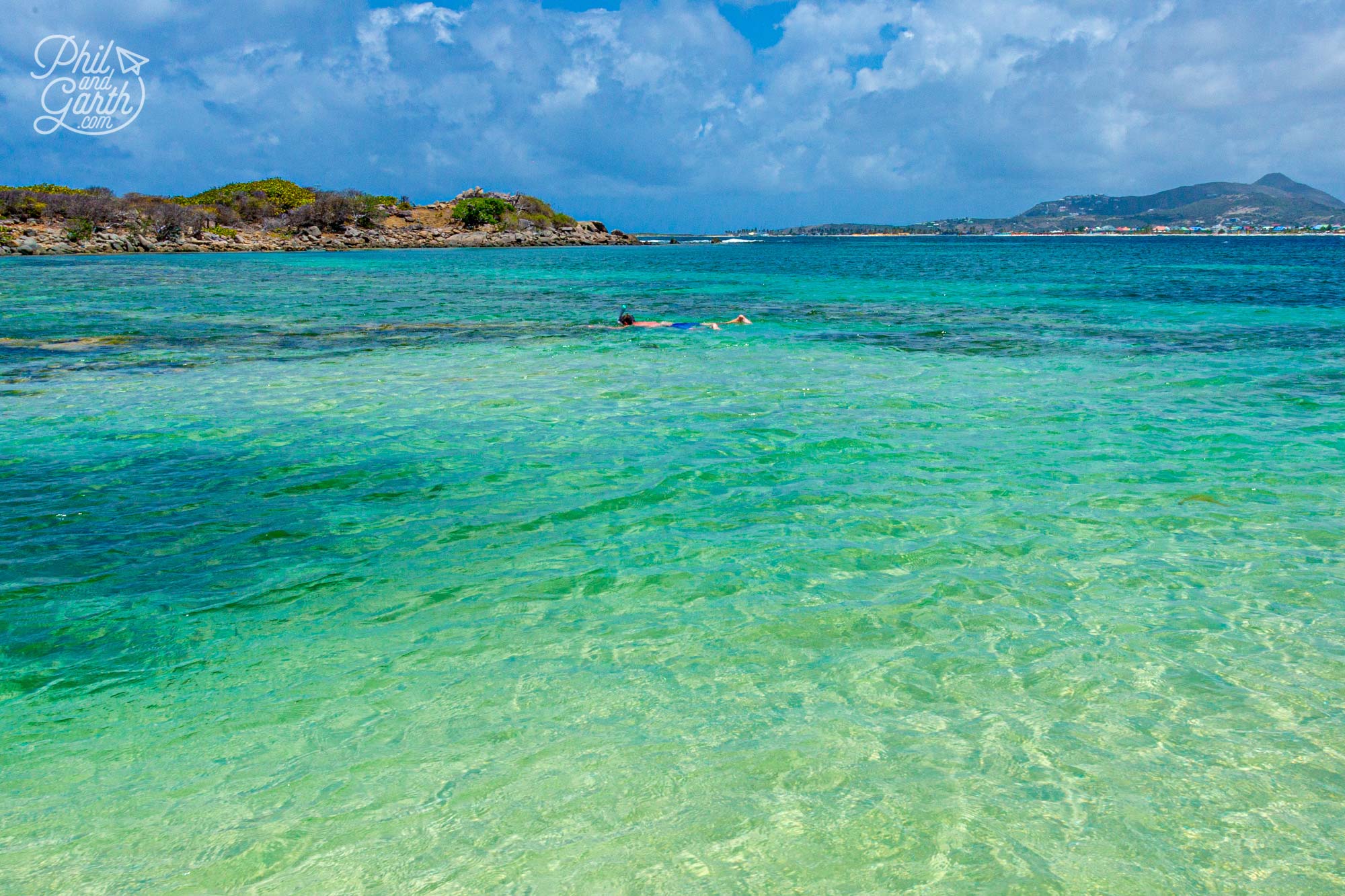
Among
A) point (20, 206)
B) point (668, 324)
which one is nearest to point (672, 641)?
point (668, 324)

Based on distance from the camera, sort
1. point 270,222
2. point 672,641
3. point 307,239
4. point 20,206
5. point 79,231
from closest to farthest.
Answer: point 672,641, point 79,231, point 20,206, point 307,239, point 270,222

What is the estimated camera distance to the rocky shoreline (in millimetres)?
81688

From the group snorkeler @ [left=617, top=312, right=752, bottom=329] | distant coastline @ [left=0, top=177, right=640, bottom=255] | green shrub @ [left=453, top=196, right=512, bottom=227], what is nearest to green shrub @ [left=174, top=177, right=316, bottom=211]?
distant coastline @ [left=0, top=177, right=640, bottom=255]

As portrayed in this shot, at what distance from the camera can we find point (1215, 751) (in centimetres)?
459

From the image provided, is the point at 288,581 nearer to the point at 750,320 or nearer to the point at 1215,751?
the point at 1215,751

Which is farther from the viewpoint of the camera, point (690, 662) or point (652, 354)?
point (652, 354)

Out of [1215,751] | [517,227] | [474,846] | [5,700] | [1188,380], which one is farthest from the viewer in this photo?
[517,227]

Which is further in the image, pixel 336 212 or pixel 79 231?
pixel 336 212

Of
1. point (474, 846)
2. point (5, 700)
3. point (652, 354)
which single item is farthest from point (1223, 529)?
point (652, 354)

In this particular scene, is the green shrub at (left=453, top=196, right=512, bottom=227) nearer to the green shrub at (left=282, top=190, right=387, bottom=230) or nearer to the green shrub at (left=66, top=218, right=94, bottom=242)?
the green shrub at (left=282, top=190, right=387, bottom=230)

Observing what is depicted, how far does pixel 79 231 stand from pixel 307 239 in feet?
104

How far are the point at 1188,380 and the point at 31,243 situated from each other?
3689 inches

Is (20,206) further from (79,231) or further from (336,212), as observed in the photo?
(336,212)

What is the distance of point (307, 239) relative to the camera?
11375 cm
